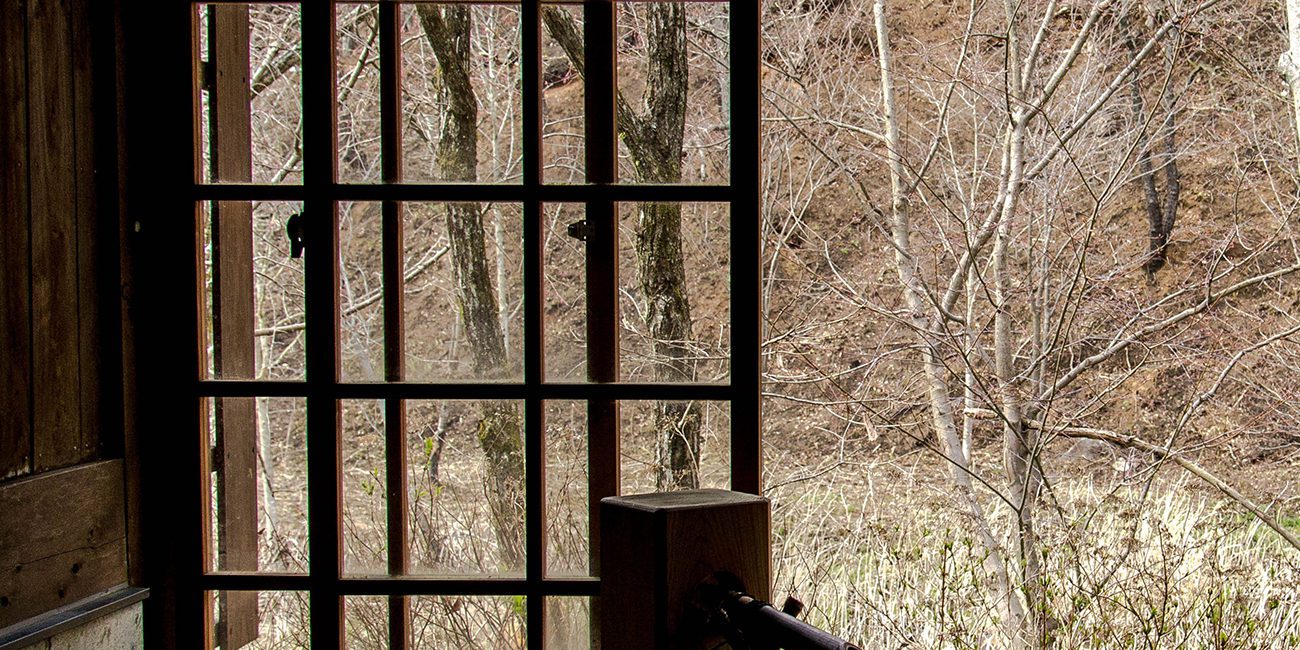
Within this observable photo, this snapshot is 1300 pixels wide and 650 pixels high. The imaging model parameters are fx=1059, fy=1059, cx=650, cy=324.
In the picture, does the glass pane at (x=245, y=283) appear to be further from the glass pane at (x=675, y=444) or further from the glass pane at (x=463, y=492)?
the glass pane at (x=675, y=444)

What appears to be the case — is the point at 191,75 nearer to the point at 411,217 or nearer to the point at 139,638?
the point at 411,217

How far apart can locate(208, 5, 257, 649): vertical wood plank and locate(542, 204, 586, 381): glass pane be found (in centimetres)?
46

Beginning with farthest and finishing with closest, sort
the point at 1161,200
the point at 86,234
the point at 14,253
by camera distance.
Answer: the point at 1161,200 < the point at 86,234 < the point at 14,253

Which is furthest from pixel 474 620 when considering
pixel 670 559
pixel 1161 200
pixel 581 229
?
pixel 1161 200

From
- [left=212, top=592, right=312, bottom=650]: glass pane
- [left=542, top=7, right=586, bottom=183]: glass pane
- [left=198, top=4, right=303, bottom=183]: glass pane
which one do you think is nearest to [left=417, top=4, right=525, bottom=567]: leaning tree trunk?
[left=542, top=7, right=586, bottom=183]: glass pane

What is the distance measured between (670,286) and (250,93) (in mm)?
716

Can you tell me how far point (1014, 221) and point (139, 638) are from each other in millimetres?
3671

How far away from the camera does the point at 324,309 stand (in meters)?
1.56

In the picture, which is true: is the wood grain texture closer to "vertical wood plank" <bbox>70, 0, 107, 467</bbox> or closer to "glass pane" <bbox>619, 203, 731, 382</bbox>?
"vertical wood plank" <bbox>70, 0, 107, 467</bbox>

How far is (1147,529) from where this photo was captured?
413cm

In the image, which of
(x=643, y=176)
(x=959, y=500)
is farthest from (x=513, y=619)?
(x=959, y=500)

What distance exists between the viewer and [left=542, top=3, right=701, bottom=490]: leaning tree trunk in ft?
5.11

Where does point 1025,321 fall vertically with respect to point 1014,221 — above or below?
below

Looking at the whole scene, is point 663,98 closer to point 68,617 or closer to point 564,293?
point 564,293
